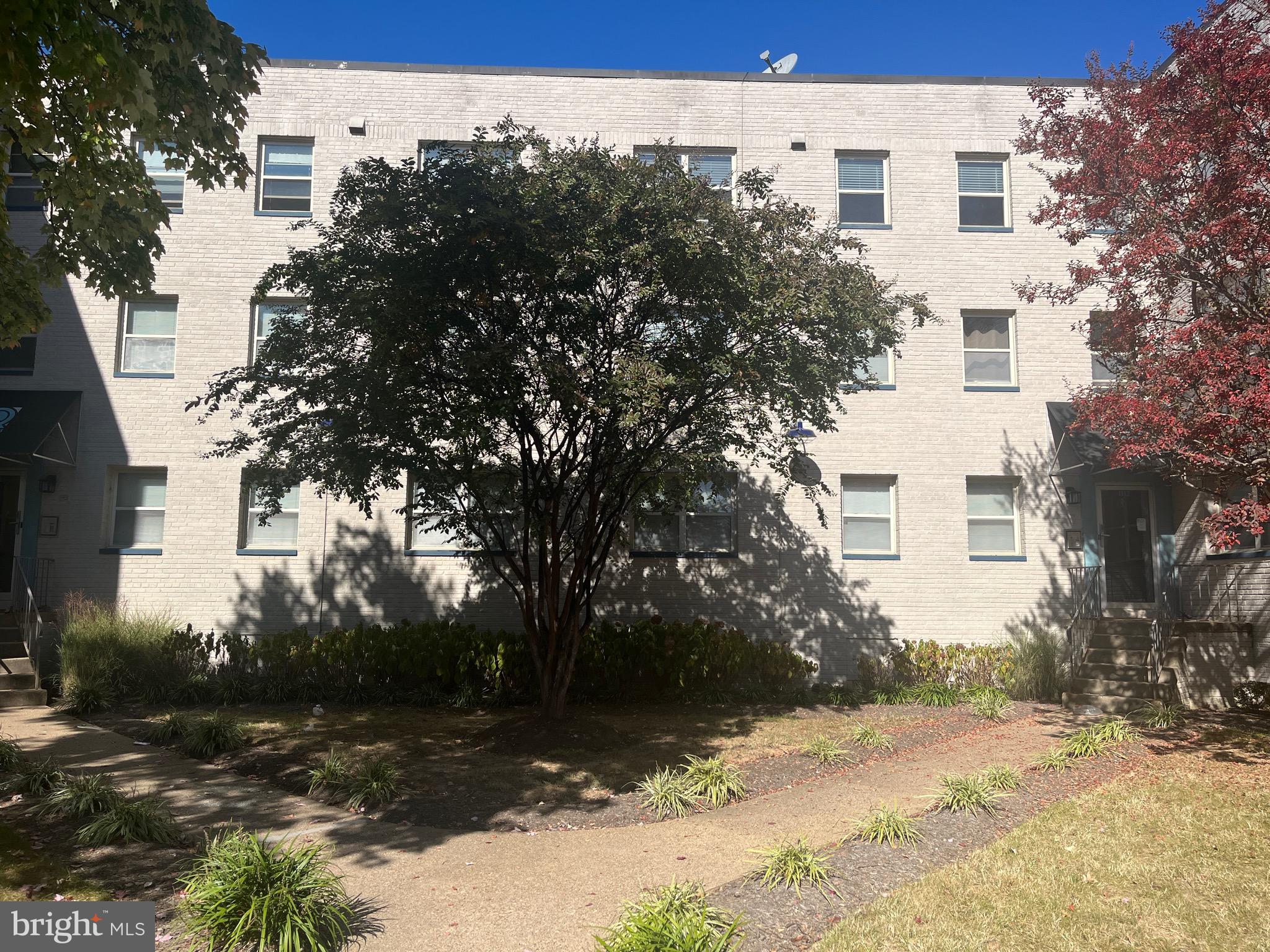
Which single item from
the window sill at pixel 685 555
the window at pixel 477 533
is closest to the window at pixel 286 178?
the window at pixel 477 533

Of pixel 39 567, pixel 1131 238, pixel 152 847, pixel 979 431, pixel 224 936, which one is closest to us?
pixel 224 936

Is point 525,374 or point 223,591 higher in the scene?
point 525,374

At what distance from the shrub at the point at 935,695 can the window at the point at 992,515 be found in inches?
115

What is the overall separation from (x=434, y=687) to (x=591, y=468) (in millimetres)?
5528

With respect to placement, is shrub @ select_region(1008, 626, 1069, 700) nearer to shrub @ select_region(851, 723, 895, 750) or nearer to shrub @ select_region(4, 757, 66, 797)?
shrub @ select_region(851, 723, 895, 750)

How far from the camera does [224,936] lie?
5074 mm

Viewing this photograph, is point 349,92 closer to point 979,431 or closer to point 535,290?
point 535,290

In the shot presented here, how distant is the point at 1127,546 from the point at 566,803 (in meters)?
12.2

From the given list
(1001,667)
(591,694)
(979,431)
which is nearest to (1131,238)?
(979,431)

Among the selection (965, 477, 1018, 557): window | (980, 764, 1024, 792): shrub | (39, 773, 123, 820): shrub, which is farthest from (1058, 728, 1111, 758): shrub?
(39, 773, 123, 820): shrub

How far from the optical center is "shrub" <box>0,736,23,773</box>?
8875 mm

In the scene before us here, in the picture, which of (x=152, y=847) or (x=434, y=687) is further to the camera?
(x=434, y=687)

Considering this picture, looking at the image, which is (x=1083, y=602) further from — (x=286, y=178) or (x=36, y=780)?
(x=286, y=178)

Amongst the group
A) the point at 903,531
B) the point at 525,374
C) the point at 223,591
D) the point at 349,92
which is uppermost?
the point at 349,92
